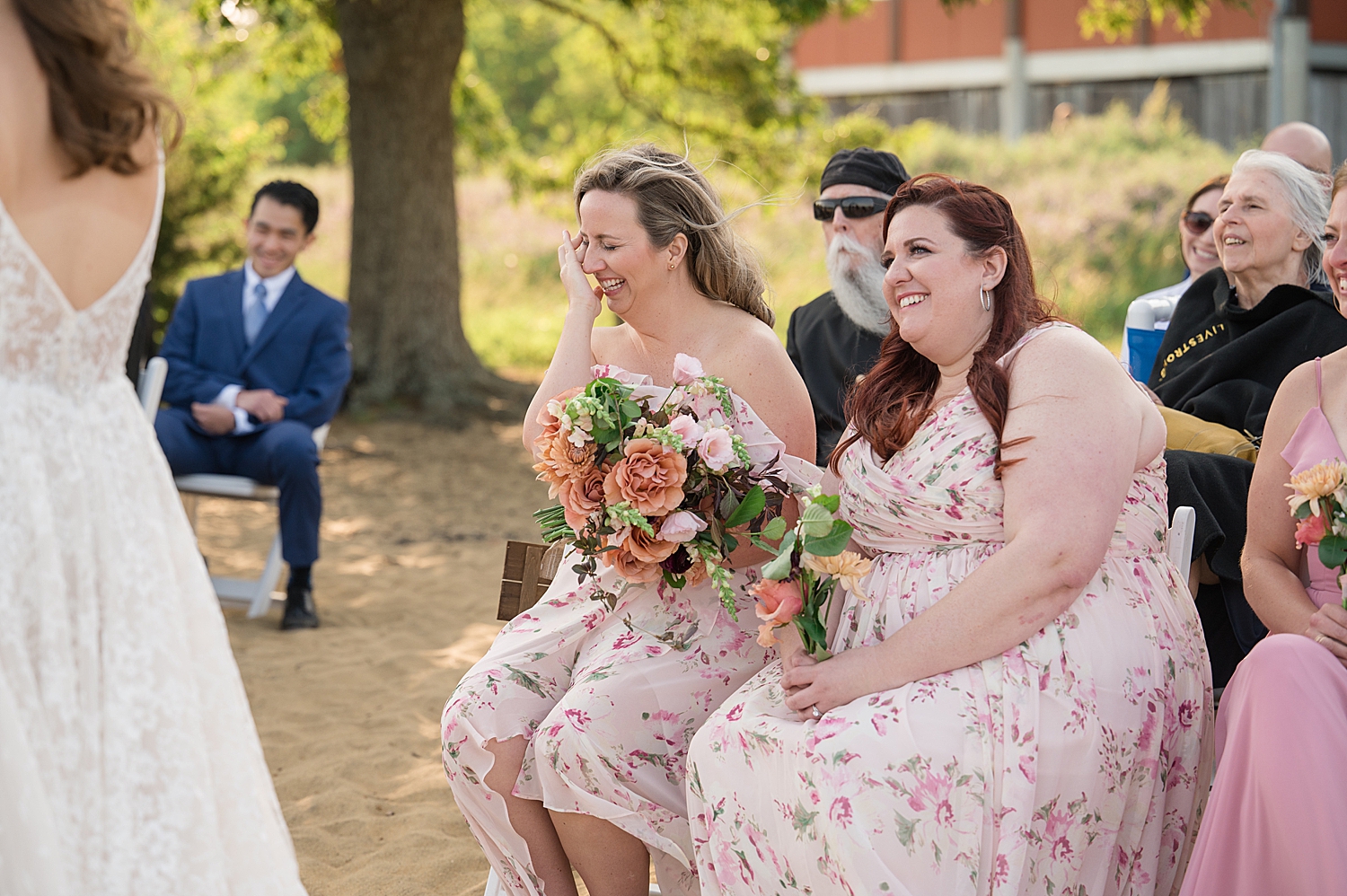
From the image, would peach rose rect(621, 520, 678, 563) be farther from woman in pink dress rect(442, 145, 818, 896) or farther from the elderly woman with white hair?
the elderly woman with white hair

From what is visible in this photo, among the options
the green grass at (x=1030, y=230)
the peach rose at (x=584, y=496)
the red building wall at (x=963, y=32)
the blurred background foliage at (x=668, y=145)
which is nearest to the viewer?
the peach rose at (x=584, y=496)

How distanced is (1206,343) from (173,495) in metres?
3.34

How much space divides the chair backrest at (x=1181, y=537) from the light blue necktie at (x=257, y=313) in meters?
5.09

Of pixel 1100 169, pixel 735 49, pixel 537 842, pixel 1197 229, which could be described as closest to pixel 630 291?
pixel 537 842

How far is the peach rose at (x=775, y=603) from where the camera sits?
2.63 m

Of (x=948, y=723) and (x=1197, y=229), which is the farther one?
(x=1197, y=229)

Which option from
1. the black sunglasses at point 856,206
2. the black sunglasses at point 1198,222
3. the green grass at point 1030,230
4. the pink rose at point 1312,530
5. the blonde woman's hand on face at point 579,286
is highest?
the green grass at point 1030,230

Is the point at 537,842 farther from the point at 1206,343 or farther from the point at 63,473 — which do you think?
the point at 1206,343

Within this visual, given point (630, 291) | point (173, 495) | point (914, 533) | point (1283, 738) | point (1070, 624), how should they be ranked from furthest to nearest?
point (630, 291), point (914, 533), point (1070, 624), point (1283, 738), point (173, 495)

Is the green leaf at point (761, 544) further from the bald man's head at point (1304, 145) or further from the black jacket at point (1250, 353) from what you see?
the bald man's head at point (1304, 145)

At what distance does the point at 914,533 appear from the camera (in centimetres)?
279

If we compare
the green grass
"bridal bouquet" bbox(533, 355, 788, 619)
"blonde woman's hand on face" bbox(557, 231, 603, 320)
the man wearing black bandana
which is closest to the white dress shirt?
the man wearing black bandana

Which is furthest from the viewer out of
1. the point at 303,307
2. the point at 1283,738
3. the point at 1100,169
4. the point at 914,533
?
the point at 1100,169

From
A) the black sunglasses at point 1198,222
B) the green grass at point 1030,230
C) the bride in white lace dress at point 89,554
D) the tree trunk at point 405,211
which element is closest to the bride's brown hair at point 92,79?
the bride in white lace dress at point 89,554
